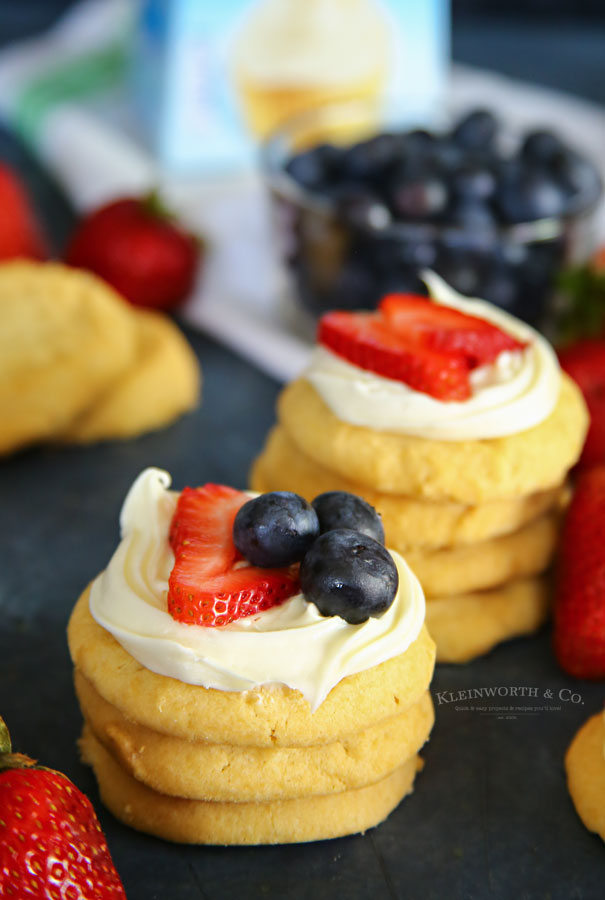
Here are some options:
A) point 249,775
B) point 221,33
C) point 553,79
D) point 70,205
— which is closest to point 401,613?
point 249,775

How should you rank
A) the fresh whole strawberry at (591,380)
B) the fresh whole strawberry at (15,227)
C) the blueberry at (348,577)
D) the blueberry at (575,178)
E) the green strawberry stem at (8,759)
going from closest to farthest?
the green strawberry stem at (8,759) < the blueberry at (348,577) < the fresh whole strawberry at (591,380) < the blueberry at (575,178) < the fresh whole strawberry at (15,227)

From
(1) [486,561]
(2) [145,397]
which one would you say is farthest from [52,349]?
(1) [486,561]

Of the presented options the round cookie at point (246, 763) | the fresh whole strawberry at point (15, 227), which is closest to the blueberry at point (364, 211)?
the fresh whole strawberry at point (15, 227)

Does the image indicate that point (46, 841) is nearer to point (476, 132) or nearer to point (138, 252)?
point (138, 252)

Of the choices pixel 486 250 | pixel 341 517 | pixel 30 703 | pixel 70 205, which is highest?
pixel 341 517

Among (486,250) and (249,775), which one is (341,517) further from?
(486,250)

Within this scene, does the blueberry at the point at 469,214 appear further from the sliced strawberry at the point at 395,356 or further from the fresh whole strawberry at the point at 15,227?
the fresh whole strawberry at the point at 15,227
